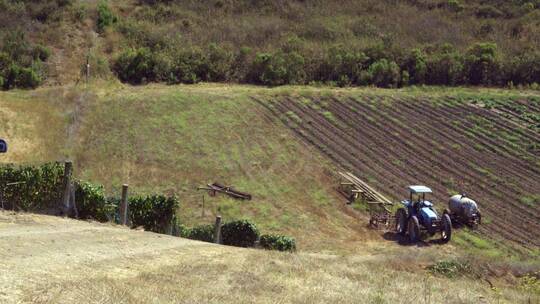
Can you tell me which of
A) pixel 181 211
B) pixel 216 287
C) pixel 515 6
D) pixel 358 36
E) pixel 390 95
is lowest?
pixel 181 211

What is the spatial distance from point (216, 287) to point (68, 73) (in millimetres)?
37891

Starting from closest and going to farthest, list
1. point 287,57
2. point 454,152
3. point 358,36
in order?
point 454,152, point 287,57, point 358,36

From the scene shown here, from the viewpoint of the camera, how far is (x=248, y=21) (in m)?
59.8

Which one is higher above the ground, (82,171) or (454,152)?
(454,152)

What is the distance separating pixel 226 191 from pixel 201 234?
6505 millimetres

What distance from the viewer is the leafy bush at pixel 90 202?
18.8 metres

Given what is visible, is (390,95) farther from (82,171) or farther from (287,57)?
(82,171)

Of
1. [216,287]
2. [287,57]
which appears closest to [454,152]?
[287,57]

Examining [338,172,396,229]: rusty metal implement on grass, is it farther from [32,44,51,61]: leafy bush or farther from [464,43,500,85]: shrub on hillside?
[32,44,51,61]: leafy bush

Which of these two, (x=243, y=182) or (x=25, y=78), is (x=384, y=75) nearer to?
(x=243, y=182)

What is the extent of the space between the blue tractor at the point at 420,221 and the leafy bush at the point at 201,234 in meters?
7.48

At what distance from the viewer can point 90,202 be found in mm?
18969

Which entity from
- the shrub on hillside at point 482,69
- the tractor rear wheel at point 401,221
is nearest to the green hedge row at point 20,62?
the tractor rear wheel at point 401,221

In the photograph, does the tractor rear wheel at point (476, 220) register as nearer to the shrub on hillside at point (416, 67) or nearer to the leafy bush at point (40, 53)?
the shrub on hillside at point (416, 67)
